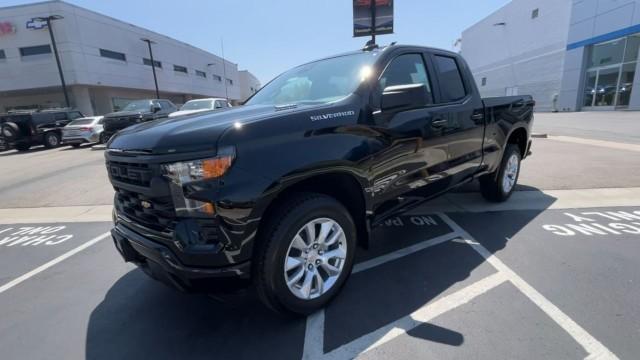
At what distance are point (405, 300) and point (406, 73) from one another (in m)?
2.02

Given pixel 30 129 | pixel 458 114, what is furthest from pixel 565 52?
pixel 30 129

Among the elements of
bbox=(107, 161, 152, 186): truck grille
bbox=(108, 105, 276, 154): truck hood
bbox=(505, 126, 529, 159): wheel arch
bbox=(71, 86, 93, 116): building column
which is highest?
bbox=(71, 86, 93, 116): building column

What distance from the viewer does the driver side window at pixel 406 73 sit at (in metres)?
2.85

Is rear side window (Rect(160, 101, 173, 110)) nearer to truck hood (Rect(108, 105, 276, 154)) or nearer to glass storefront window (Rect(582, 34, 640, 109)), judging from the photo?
truck hood (Rect(108, 105, 276, 154))

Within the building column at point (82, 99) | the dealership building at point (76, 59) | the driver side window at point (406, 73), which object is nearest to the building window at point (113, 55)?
the dealership building at point (76, 59)

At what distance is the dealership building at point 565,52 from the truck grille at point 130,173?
2909cm

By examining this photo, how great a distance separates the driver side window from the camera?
285 centimetres

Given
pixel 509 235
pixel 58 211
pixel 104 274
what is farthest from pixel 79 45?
pixel 509 235

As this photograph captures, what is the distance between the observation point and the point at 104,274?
10.7ft

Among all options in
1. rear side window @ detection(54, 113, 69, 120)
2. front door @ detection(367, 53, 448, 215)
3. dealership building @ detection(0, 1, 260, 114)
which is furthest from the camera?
dealership building @ detection(0, 1, 260, 114)

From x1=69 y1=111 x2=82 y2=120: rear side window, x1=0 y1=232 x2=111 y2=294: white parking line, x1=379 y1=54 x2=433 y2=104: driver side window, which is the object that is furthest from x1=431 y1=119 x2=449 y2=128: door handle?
x1=69 y1=111 x2=82 y2=120: rear side window

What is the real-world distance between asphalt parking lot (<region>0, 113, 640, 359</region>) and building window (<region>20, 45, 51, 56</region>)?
108 ft

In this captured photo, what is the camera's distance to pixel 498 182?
457 cm

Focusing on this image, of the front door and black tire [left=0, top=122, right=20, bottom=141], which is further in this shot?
black tire [left=0, top=122, right=20, bottom=141]
